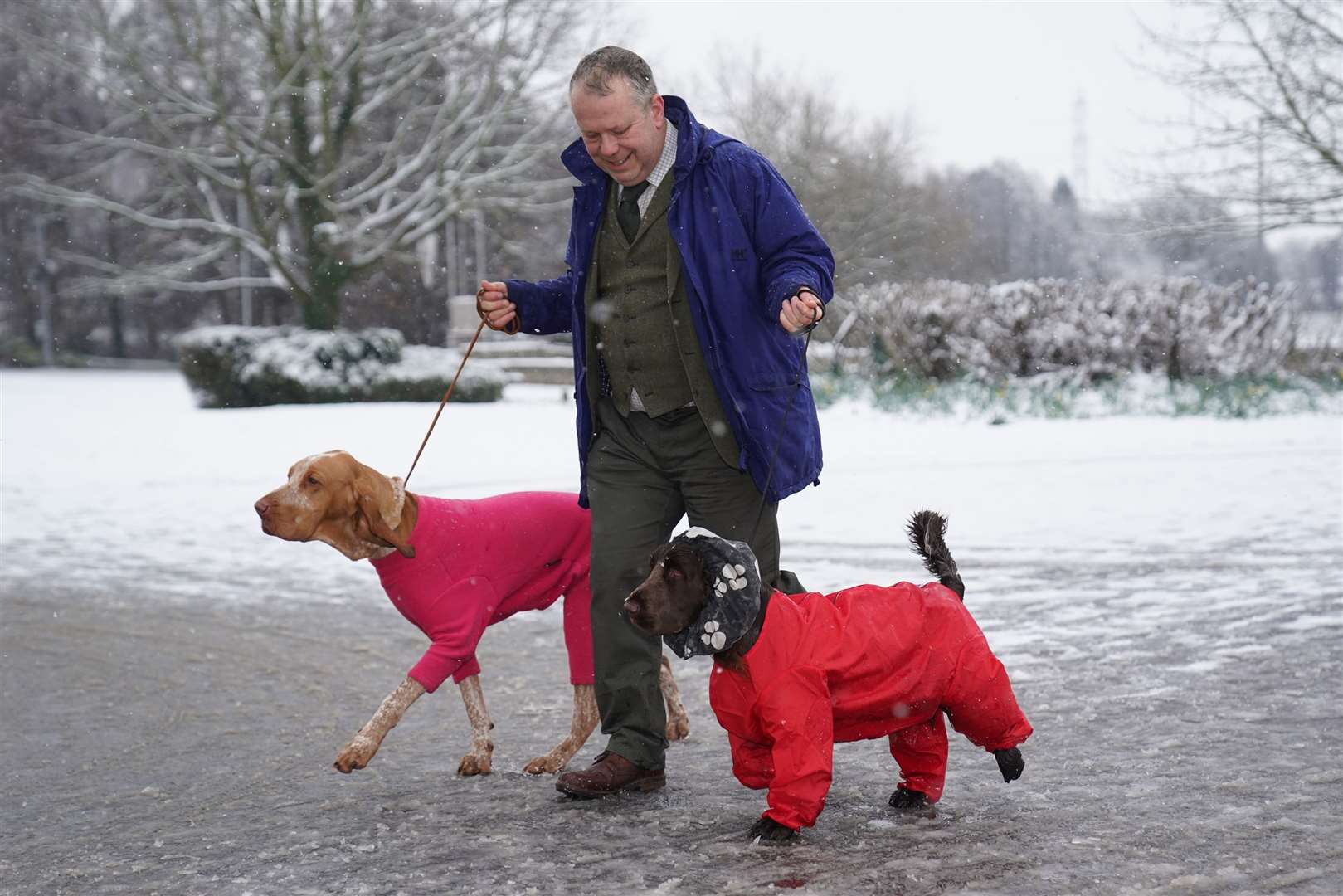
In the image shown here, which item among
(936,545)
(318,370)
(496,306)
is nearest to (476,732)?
(496,306)

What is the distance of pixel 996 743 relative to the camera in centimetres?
409

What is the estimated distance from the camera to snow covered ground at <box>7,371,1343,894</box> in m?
3.78

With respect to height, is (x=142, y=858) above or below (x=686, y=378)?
below

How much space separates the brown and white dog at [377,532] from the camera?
14.1 feet

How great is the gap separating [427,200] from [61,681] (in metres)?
19.2

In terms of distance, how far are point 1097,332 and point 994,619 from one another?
1157 centimetres

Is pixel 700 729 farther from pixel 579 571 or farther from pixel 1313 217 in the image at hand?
pixel 1313 217

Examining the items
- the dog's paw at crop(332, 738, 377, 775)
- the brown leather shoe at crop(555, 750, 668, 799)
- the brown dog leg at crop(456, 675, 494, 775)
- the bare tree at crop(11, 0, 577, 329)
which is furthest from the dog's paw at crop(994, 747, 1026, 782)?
the bare tree at crop(11, 0, 577, 329)

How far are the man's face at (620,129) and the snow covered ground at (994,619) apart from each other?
1.89 metres

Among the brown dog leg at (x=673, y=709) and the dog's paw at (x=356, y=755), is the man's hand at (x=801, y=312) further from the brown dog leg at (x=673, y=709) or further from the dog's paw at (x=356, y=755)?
the dog's paw at (x=356, y=755)

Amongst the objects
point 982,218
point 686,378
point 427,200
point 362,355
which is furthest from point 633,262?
point 982,218

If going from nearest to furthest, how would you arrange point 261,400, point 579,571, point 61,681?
point 579,571 → point 61,681 → point 261,400

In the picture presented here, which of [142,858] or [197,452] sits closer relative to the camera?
[142,858]

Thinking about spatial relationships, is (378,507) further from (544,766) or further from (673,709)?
(673,709)
